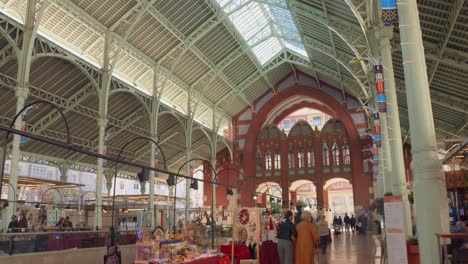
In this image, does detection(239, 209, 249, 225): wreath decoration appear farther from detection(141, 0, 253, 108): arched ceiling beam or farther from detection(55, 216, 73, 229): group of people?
detection(141, 0, 253, 108): arched ceiling beam

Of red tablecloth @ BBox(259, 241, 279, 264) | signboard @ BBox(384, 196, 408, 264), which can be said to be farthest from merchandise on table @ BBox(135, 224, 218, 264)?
signboard @ BBox(384, 196, 408, 264)

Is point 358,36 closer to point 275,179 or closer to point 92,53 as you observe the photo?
point 92,53

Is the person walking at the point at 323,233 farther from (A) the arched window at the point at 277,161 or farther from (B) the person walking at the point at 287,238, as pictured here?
(A) the arched window at the point at 277,161

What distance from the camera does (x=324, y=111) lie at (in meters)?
40.7

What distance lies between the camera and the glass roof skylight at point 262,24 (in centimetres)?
2794

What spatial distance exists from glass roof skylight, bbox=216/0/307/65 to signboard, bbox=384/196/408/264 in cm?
2049

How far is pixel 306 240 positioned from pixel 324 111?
3320cm

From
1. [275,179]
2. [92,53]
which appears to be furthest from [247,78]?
[92,53]

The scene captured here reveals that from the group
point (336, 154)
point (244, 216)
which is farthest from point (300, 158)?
point (244, 216)

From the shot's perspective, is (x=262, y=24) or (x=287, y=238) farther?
(x=262, y=24)

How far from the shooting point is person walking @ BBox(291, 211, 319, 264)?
28.0 ft

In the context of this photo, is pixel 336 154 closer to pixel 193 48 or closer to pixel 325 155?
pixel 325 155

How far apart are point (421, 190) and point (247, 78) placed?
30902 millimetres

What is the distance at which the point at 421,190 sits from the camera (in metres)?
6.31
